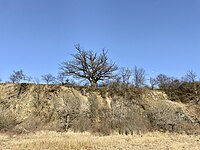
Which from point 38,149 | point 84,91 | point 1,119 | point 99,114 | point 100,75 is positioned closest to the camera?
point 38,149

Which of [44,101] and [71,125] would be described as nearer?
[71,125]

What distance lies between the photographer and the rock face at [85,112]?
77.7 feet

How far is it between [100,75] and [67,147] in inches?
931

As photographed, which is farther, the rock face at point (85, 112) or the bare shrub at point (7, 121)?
the rock face at point (85, 112)

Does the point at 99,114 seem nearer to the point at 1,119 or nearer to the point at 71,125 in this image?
the point at 71,125

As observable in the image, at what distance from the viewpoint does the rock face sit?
23.7 metres

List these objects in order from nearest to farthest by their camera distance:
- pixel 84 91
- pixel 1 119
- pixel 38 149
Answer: pixel 38 149, pixel 1 119, pixel 84 91

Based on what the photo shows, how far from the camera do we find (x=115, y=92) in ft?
91.9

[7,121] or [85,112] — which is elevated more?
[85,112]

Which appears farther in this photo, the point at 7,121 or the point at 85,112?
the point at 85,112

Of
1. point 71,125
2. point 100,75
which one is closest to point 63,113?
point 71,125

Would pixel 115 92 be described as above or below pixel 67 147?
above

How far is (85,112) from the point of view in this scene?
994 inches

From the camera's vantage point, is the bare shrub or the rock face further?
the rock face
